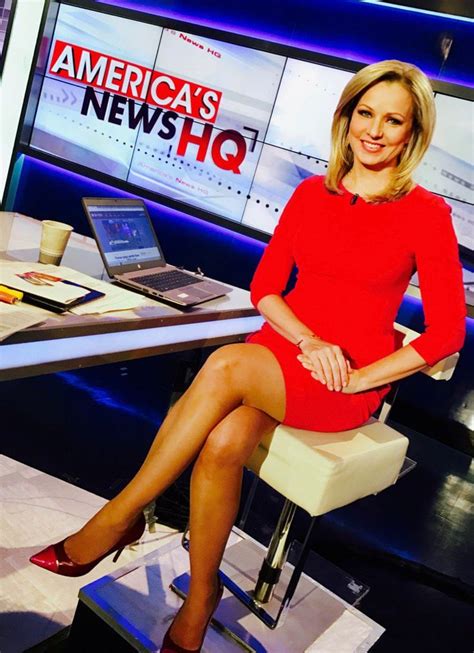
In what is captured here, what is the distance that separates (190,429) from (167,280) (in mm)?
701

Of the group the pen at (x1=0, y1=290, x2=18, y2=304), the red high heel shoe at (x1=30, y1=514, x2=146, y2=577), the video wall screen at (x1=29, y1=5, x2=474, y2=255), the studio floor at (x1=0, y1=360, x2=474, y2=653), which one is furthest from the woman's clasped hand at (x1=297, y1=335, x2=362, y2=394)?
the video wall screen at (x1=29, y1=5, x2=474, y2=255)

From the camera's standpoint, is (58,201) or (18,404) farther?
(58,201)

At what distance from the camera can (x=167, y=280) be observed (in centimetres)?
207

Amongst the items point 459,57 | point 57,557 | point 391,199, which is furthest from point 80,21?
point 57,557

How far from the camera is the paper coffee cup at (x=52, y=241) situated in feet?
5.82

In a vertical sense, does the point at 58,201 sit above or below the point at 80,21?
below

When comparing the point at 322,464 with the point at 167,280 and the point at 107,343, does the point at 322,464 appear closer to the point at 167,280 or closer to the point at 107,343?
the point at 107,343

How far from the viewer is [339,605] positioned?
196cm

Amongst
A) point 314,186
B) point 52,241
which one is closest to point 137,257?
point 52,241

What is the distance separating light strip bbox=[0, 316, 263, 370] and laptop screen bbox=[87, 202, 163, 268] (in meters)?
0.25

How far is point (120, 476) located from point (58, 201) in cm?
355

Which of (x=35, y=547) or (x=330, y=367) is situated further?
(x=35, y=547)

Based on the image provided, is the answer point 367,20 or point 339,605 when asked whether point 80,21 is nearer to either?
point 367,20

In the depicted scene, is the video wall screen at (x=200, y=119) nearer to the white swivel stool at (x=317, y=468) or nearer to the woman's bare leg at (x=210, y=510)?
the white swivel stool at (x=317, y=468)
